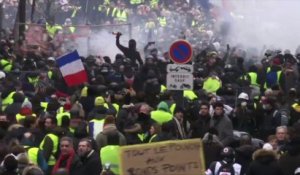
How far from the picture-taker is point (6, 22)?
43625 millimetres

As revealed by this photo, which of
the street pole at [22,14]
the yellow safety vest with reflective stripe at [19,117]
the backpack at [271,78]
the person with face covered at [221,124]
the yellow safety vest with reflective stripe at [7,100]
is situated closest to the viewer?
the person with face covered at [221,124]

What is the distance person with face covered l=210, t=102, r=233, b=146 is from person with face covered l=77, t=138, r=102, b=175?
294cm

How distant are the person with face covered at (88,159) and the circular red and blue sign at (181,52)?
5167 millimetres

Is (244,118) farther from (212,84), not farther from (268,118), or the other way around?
(212,84)

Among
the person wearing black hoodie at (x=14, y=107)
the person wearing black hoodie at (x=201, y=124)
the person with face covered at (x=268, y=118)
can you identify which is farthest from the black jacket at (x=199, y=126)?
the person wearing black hoodie at (x=14, y=107)

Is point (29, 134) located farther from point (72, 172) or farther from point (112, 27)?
point (112, 27)

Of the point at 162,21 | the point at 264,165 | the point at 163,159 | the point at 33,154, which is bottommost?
the point at 162,21

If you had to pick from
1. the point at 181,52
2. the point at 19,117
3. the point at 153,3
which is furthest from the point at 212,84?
the point at 153,3

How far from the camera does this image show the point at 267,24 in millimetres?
37062

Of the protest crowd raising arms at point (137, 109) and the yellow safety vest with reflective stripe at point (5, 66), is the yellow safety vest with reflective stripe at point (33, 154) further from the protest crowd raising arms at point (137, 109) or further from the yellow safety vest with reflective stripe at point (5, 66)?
the yellow safety vest with reflective stripe at point (5, 66)

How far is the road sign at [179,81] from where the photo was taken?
60.8 ft

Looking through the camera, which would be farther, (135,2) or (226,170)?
(135,2)

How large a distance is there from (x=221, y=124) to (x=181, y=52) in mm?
2513

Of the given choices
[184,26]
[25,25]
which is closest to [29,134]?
[25,25]
